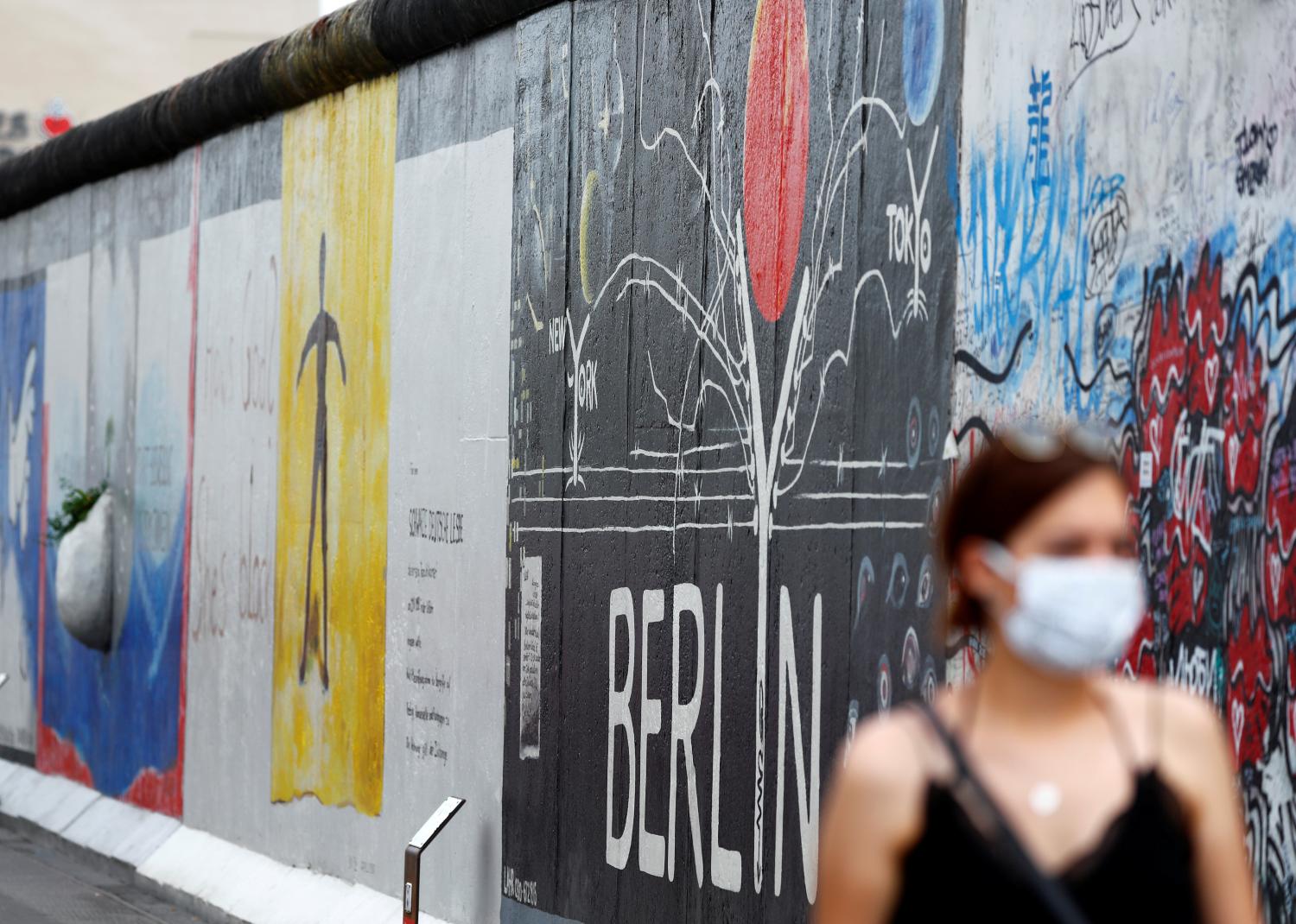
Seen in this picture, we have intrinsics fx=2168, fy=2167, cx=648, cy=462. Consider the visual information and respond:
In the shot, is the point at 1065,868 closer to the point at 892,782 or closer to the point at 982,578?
the point at 892,782

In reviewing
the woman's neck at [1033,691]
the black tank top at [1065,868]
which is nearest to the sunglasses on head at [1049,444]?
the woman's neck at [1033,691]

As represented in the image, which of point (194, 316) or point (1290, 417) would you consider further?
point (194, 316)

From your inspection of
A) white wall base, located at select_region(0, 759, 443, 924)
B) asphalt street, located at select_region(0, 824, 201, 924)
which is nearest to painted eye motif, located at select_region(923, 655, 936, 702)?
white wall base, located at select_region(0, 759, 443, 924)

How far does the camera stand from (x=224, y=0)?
39.1 meters

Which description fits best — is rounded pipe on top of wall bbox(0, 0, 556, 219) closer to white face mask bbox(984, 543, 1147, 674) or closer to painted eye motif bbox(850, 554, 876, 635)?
painted eye motif bbox(850, 554, 876, 635)

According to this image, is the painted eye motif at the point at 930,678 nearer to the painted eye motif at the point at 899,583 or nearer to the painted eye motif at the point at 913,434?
the painted eye motif at the point at 899,583

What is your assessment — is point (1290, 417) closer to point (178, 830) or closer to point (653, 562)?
point (653, 562)

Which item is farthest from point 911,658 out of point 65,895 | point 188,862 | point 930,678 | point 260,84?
point 65,895

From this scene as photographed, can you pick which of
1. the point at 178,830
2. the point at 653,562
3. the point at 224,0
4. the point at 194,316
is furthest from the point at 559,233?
the point at 224,0

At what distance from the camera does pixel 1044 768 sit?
2584 millimetres

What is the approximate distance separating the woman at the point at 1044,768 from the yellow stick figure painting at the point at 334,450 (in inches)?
297

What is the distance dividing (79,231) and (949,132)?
391 inches

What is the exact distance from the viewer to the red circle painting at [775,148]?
702 cm

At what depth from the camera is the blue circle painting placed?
6262mm
